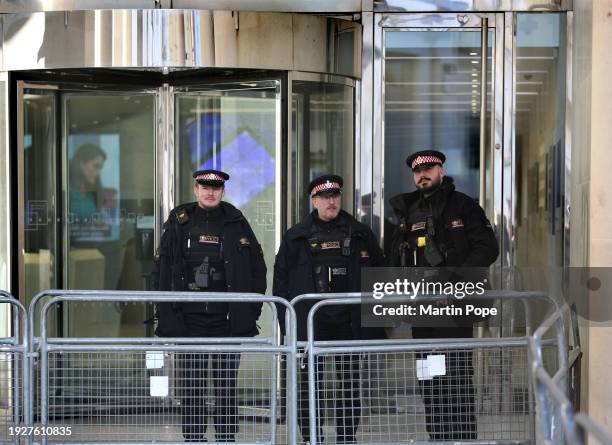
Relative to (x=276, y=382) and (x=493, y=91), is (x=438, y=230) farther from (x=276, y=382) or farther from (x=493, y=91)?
(x=493, y=91)

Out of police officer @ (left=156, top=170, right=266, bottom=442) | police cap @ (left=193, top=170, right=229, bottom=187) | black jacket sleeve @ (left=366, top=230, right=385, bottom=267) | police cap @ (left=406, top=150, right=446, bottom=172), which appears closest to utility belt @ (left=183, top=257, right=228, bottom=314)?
police officer @ (left=156, top=170, right=266, bottom=442)

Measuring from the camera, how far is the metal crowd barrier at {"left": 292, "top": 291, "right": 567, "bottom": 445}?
19.7 feet

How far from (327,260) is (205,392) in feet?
4.22

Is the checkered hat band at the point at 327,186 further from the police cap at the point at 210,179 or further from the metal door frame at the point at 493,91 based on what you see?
the metal door frame at the point at 493,91

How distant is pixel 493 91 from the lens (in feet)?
27.2

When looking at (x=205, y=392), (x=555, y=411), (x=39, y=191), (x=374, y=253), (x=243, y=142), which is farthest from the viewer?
(x=39, y=191)

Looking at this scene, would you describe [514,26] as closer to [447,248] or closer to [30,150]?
[447,248]

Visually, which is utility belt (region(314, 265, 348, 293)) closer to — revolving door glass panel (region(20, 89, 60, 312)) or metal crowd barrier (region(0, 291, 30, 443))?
metal crowd barrier (region(0, 291, 30, 443))

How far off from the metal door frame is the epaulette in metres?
1.73

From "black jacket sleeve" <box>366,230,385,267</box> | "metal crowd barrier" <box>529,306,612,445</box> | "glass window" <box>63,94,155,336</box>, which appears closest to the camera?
"metal crowd barrier" <box>529,306,612,445</box>

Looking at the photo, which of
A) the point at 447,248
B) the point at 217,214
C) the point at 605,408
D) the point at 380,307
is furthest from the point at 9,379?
the point at 605,408

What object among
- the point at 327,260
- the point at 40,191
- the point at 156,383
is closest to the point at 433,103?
the point at 327,260

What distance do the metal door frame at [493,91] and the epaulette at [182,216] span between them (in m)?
1.73

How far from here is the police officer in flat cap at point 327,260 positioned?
22.9 feet
